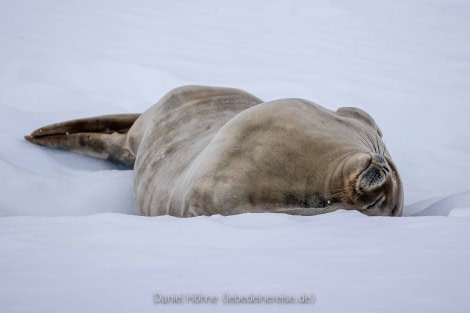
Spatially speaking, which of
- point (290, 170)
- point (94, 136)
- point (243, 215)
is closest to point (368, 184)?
point (290, 170)

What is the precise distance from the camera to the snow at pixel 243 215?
1676mm

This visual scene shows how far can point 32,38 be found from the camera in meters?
7.19

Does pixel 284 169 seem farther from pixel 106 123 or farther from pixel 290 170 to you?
pixel 106 123

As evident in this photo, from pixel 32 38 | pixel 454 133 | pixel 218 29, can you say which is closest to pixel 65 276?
pixel 454 133

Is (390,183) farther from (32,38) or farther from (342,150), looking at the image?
(32,38)

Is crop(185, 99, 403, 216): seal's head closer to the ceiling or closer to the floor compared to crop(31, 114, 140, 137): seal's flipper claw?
closer to the ceiling

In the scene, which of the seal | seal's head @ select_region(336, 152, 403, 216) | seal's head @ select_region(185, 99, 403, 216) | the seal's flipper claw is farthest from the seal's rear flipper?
seal's head @ select_region(336, 152, 403, 216)

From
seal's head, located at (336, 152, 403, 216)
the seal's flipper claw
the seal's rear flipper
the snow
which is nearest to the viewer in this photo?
the snow

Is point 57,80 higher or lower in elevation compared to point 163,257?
lower

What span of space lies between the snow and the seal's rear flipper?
0.09 m

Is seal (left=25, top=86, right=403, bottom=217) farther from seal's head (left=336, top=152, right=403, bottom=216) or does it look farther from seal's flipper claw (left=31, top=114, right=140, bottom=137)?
seal's flipper claw (left=31, top=114, right=140, bottom=137)

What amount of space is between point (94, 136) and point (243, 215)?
2678 millimetres

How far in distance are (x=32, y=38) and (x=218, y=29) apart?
6.95 feet

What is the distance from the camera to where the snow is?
1.68 meters
